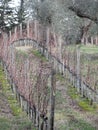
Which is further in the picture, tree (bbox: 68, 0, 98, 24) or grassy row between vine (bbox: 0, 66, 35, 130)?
tree (bbox: 68, 0, 98, 24)

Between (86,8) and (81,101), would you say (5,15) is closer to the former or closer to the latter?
(86,8)

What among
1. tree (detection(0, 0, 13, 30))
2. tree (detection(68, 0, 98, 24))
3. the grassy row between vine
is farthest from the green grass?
tree (detection(0, 0, 13, 30))

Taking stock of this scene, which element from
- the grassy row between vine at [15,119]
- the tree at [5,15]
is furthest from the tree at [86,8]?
the tree at [5,15]

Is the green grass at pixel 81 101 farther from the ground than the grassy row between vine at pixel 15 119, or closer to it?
closer to it

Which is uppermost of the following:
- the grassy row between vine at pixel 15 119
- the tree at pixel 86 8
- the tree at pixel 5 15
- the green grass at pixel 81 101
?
the tree at pixel 86 8

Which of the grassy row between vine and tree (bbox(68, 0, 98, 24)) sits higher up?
tree (bbox(68, 0, 98, 24))

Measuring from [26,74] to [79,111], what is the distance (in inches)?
82.4

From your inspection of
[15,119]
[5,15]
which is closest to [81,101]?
[15,119]

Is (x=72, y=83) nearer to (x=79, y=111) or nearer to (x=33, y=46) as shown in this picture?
(x=79, y=111)

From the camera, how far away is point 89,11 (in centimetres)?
2245

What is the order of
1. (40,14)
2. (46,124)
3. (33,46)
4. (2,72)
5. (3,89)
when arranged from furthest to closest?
(40,14)
(33,46)
(2,72)
(3,89)
(46,124)

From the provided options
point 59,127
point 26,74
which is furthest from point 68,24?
point 59,127

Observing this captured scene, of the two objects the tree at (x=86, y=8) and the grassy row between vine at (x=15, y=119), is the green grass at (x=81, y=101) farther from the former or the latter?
the tree at (x=86, y=8)

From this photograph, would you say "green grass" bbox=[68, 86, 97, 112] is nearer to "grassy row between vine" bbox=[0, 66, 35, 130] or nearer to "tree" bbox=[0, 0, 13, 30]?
"grassy row between vine" bbox=[0, 66, 35, 130]
